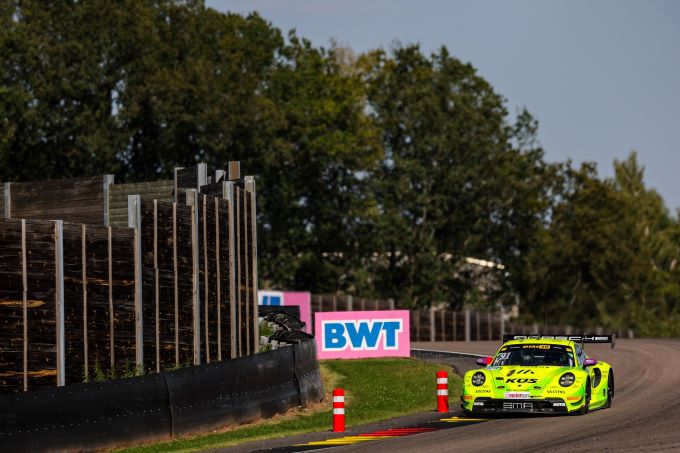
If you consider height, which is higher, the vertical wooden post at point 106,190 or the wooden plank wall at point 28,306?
the vertical wooden post at point 106,190

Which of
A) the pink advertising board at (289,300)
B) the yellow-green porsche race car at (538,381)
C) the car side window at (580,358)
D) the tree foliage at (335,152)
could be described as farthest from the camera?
the tree foliage at (335,152)

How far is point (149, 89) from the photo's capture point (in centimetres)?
6606

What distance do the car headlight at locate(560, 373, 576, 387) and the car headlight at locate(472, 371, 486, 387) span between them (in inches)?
54.7


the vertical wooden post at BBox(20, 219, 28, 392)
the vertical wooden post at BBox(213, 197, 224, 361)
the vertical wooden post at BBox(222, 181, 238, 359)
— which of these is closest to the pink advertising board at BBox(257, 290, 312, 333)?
the vertical wooden post at BBox(222, 181, 238, 359)

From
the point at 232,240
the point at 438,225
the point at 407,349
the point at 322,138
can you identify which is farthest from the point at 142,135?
the point at 232,240

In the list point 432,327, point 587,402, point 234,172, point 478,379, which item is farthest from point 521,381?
point 432,327

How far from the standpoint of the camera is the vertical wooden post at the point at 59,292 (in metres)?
21.3

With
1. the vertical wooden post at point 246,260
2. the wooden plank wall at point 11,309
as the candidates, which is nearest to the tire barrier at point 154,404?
the wooden plank wall at point 11,309

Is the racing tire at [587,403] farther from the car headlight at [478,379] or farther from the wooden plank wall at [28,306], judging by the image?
the wooden plank wall at [28,306]

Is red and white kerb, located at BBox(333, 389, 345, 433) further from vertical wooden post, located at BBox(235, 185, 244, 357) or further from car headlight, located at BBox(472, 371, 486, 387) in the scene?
vertical wooden post, located at BBox(235, 185, 244, 357)

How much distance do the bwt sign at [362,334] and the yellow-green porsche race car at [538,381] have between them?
1369 centimetres

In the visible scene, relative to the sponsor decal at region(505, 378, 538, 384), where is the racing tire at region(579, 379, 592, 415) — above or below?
below

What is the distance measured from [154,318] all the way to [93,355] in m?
2.06

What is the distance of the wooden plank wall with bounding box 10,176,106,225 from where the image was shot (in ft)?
92.2
